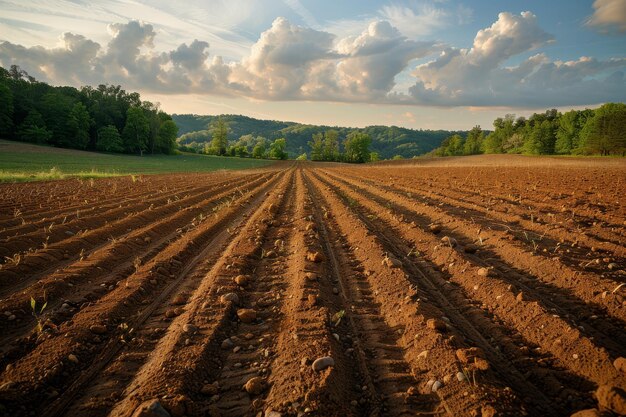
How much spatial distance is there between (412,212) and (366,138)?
92.2 meters

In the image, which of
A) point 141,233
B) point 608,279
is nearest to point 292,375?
point 608,279

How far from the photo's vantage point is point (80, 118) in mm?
64062

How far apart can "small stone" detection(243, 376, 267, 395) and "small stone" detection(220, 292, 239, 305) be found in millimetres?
1653

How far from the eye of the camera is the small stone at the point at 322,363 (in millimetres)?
3064

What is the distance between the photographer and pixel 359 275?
18.6 feet

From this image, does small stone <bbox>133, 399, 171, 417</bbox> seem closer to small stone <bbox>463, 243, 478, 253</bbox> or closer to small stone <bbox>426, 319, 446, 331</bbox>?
small stone <bbox>426, 319, 446, 331</bbox>

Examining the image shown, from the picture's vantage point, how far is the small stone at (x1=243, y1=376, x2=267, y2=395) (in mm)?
2895

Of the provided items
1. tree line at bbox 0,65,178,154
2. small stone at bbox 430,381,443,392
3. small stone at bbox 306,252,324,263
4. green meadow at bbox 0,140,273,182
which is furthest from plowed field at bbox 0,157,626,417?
tree line at bbox 0,65,178,154

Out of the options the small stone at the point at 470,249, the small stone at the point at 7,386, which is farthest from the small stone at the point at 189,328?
the small stone at the point at 470,249

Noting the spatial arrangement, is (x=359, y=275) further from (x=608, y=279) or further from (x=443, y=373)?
(x=608, y=279)

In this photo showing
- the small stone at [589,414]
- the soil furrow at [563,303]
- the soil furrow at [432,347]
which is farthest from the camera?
the soil furrow at [563,303]

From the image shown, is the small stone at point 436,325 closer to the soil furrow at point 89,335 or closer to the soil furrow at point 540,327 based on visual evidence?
the soil furrow at point 540,327

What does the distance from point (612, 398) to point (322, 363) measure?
93.9 inches

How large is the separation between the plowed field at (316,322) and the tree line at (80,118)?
67437 millimetres
